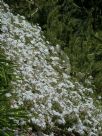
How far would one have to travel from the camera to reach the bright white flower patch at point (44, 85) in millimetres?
9102

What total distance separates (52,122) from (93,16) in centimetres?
627

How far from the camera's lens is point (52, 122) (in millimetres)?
8977

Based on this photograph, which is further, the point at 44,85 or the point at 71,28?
the point at 71,28

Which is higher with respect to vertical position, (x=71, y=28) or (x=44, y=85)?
(x=71, y=28)

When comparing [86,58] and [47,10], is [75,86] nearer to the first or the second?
[86,58]

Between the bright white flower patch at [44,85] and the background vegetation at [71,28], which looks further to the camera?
the background vegetation at [71,28]

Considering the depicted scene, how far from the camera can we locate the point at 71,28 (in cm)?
1310

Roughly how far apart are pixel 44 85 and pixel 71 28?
3.59 metres

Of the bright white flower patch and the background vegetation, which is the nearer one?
the bright white flower patch

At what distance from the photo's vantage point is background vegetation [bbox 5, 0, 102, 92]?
40.7 ft

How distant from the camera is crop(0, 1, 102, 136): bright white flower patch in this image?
9.10 meters

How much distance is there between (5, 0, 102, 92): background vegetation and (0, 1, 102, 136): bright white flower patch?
1.86ft

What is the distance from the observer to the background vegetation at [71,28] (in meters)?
12.4

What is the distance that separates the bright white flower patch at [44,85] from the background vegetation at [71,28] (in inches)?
22.3
